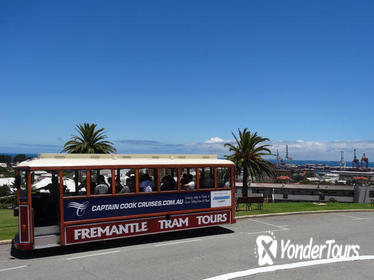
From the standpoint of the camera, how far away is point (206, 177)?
1227 cm

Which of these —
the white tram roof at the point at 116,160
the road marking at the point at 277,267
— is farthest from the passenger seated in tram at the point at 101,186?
the road marking at the point at 277,267

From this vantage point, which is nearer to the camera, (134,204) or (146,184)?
(134,204)

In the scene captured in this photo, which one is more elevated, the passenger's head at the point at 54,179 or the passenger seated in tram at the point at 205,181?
the passenger's head at the point at 54,179

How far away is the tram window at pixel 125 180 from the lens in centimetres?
1070

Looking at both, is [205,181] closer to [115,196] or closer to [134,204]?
[134,204]

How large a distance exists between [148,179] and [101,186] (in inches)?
65.6

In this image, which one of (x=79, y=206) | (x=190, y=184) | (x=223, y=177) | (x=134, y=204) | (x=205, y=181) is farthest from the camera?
(x=223, y=177)

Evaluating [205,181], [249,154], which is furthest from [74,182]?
[249,154]

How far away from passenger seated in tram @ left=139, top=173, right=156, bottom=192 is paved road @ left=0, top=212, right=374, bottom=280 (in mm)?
1788

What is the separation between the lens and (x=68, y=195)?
32.5 feet

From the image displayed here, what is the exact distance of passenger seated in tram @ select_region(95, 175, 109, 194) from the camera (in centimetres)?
1016

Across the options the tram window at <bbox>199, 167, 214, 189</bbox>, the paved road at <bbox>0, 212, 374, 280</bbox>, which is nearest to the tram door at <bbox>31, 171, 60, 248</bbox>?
the paved road at <bbox>0, 212, 374, 280</bbox>

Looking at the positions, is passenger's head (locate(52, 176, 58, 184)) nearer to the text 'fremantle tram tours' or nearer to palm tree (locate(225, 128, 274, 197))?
the text 'fremantle tram tours'

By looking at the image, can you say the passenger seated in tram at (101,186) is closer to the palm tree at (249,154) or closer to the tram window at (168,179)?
the tram window at (168,179)
